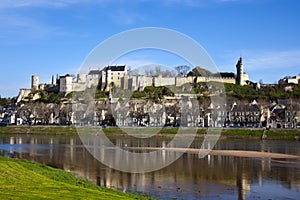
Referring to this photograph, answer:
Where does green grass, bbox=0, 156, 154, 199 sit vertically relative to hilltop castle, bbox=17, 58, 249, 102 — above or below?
below

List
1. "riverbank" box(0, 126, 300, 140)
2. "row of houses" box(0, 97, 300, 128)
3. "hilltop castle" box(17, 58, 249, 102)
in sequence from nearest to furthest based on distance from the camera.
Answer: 1. "riverbank" box(0, 126, 300, 140)
2. "row of houses" box(0, 97, 300, 128)
3. "hilltop castle" box(17, 58, 249, 102)

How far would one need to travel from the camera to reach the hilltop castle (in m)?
114

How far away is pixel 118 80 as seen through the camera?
384 feet

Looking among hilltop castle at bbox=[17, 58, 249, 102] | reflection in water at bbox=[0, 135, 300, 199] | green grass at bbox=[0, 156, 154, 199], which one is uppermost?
hilltop castle at bbox=[17, 58, 249, 102]

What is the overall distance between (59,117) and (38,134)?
18.7m

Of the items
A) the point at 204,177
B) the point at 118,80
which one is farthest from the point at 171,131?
the point at 118,80

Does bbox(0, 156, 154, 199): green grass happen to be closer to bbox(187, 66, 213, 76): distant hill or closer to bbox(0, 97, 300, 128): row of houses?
bbox(0, 97, 300, 128): row of houses

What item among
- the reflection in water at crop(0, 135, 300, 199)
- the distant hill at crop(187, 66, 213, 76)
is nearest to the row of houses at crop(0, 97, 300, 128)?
the distant hill at crop(187, 66, 213, 76)

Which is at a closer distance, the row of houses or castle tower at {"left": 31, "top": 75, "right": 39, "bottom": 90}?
the row of houses

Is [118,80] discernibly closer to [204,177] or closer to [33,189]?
[204,177]

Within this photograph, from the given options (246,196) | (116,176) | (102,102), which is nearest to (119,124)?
(102,102)

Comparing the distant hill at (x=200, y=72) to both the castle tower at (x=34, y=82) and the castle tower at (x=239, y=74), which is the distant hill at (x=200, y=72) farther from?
the castle tower at (x=34, y=82)

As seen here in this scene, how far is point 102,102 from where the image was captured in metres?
94.6

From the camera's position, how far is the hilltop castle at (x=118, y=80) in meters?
114
